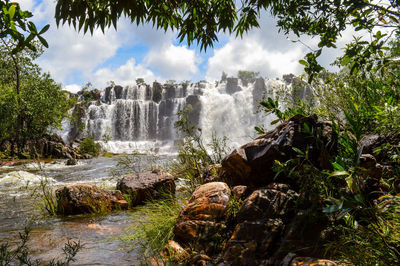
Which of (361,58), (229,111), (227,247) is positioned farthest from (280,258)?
(229,111)

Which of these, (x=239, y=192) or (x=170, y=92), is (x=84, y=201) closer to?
(x=239, y=192)

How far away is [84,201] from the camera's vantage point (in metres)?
5.24

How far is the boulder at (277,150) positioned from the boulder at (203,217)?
31 cm

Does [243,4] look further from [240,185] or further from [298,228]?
[298,228]

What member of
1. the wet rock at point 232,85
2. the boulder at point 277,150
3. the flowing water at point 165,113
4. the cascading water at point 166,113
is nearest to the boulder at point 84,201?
the boulder at point 277,150

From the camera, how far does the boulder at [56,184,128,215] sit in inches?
201

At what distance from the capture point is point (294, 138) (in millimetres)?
2938

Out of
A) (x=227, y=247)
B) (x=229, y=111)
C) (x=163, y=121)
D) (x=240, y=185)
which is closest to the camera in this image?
(x=227, y=247)

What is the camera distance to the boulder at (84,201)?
5.11 metres

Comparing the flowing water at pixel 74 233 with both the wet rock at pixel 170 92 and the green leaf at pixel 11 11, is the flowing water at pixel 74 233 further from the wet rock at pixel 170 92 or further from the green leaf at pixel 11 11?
the wet rock at pixel 170 92

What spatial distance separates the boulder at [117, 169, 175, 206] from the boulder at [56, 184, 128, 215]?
0.30m

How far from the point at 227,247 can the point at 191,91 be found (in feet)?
122

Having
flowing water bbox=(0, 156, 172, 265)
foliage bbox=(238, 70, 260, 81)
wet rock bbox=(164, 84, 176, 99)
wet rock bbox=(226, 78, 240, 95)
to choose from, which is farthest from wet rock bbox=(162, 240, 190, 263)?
foliage bbox=(238, 70, 260, 81)

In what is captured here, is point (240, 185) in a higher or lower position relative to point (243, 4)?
lower
